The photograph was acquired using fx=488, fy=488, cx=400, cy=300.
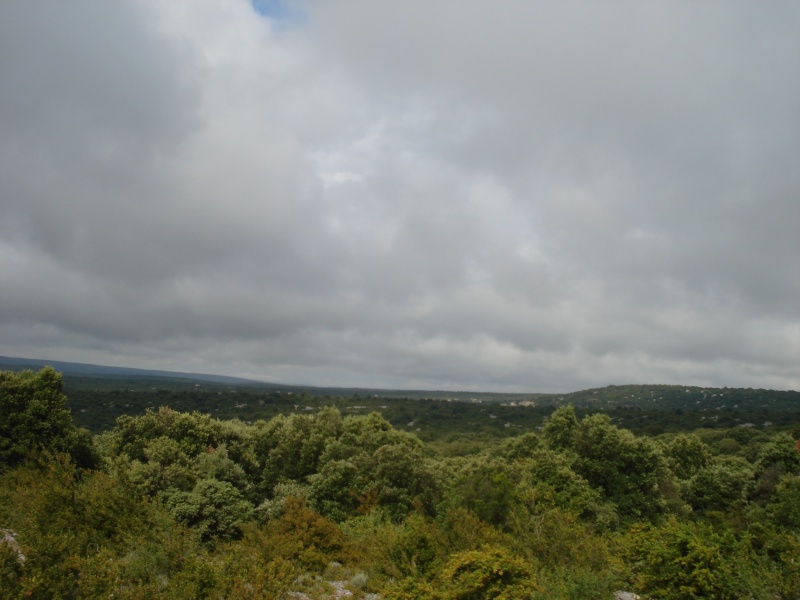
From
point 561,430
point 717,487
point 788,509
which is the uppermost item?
point 561,430

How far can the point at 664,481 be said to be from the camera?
40938 mm

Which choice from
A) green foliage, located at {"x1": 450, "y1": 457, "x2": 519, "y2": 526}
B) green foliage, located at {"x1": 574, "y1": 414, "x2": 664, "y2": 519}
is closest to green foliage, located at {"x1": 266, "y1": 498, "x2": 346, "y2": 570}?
green foliage, located at {"x1": 450, "y1": 457, "x2": 519, "y2": 526}

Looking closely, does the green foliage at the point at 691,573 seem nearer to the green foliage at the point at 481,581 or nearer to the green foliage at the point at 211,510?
the green foliage at the point at 481,581

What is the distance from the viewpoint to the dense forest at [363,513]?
46.3 ft

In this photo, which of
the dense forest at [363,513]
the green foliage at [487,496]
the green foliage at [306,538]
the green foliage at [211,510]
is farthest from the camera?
the green foliage at [487,496]

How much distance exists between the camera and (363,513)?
30.7 m

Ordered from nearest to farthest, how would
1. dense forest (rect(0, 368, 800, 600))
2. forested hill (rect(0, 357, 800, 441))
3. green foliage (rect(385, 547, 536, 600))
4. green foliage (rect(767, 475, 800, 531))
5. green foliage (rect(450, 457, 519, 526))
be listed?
green foliage (rect(385, 547, 536, 600)) < dense forest (rect(0, 368, 800, 600)) < green foliage (rect(450, 457, 519, 526)) < green foliage (rect(767, 475, 800, 531)) < forested hill (rect(0, 357, 800, 441))

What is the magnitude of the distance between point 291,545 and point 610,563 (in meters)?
12.0

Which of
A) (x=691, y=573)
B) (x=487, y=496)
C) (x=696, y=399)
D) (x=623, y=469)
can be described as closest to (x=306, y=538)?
(x=487, y=496)

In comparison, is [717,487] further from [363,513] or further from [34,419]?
[34,419]

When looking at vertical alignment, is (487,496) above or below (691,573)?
below

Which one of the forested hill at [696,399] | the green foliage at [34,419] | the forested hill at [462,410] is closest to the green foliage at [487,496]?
the green foliage at [34,419]

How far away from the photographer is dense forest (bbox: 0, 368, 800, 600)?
14102mm

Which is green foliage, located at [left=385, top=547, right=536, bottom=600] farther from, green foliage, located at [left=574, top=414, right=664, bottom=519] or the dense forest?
green foliage, located at [left=574, top=414, right=664, bottom=519]
